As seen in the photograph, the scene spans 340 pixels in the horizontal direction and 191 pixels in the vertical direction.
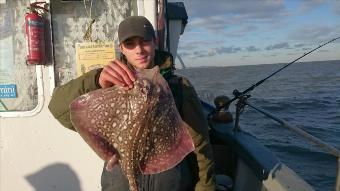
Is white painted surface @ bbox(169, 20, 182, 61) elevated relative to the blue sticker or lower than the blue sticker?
elevated

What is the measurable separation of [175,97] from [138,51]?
448 millimetres

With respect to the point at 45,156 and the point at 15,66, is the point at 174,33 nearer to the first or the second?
the point at 15,66

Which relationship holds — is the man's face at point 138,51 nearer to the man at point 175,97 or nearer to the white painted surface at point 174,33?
the man at point 175,97

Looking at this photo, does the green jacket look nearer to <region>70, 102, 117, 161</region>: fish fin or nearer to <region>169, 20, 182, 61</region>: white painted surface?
<region>70, 102, 117, 161</region>: fish fin

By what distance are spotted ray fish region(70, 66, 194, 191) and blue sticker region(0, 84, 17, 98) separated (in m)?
2.07

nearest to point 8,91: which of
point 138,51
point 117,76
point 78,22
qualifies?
point 78,22

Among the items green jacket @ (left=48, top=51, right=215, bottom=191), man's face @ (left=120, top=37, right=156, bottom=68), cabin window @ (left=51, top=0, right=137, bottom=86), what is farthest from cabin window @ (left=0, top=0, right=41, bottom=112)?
man's face @ (left=120, top=37, right=156, bottom=68)

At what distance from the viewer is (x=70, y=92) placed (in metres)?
2.67

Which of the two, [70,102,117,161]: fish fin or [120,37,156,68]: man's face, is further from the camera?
[120,37,156,68]: man's face

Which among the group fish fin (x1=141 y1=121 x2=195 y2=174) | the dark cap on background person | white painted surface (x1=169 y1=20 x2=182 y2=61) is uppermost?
white painted surface (x1=169 y1=20 x2=182 y2=61)

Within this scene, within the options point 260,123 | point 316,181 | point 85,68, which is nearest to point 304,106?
point 260,123

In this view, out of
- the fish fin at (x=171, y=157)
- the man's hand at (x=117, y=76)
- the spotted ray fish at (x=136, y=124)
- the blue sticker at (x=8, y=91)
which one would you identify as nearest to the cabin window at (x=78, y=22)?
the blue sticker at (x=8, y=91)

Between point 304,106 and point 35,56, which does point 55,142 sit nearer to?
point 35,56

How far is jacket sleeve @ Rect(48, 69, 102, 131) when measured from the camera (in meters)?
2.64
